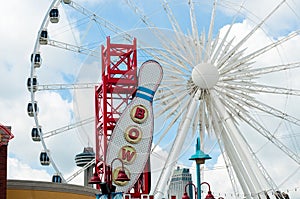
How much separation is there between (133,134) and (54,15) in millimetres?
11707

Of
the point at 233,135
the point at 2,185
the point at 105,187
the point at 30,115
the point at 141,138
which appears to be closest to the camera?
the point at 105,187

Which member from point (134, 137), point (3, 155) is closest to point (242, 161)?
point (134, 137)

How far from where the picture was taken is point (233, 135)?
1347 inches

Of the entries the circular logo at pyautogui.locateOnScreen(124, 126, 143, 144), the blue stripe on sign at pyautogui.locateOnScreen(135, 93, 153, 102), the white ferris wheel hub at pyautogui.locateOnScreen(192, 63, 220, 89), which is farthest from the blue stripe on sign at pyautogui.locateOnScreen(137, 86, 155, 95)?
the white ferris wheel hub at pyautogui.locateOnScreen(192, 63, 220, 89)

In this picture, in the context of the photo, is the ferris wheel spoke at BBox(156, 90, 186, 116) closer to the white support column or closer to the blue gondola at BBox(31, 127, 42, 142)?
the white support column

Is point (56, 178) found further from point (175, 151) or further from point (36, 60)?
point (36, 60)

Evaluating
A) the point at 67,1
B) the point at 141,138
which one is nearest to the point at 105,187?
the point at 141,138

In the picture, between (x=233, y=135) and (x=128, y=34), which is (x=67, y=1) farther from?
(x=233, y=135)

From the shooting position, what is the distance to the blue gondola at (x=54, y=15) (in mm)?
39625

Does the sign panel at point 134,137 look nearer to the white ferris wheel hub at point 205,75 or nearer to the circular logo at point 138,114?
the circular logo at point 138,114

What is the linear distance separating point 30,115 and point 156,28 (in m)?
8.54

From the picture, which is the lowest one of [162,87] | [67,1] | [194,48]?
[162,87]

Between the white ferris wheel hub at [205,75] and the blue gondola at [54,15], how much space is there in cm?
933

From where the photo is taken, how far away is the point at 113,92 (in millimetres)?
35188
